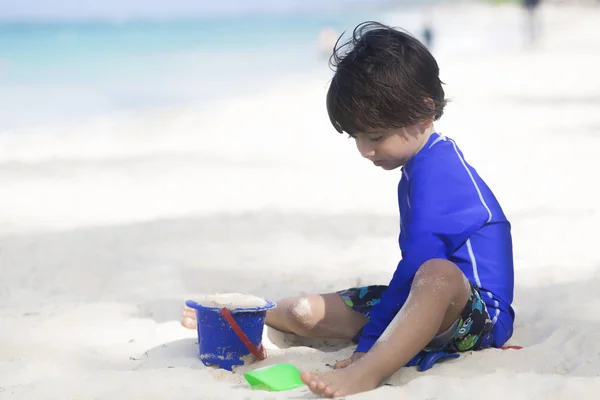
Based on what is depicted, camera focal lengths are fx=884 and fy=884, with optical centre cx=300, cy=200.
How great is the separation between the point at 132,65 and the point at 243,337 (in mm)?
18900

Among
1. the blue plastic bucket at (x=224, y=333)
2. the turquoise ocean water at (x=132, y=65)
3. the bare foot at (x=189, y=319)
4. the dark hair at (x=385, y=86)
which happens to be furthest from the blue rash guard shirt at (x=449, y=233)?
the turquoise ocean water at (x=132, y=65)

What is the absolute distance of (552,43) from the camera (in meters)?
19.6

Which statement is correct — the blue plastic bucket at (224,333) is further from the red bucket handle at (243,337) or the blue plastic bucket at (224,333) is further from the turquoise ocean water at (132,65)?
the turquoise ocean water at (132,65)

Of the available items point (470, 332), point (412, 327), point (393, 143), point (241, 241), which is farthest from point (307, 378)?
point (241, 241)

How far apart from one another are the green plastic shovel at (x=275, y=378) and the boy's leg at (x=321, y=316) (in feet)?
1.52

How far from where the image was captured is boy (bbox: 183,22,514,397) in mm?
2506

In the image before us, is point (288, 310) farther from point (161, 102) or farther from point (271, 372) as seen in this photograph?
point (161, 102)

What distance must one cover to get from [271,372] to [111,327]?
0.96m

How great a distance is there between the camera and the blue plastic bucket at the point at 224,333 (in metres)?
2.69

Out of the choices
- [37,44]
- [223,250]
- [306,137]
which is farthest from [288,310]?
[37,44]

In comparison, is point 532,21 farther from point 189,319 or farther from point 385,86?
point 385,86

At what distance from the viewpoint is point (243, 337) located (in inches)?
107

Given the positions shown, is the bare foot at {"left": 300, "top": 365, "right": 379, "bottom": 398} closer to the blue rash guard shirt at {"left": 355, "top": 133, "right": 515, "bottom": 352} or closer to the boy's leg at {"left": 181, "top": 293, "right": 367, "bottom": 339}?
the blue rash guard shirt at {"left": 355, "top": 133, "right": 515, "bottom": 352}

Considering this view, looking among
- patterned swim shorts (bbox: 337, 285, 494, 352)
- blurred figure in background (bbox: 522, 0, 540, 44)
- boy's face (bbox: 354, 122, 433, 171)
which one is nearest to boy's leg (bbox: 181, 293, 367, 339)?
patterned swim shorts (bbox: 337, 285, 494, 352)
